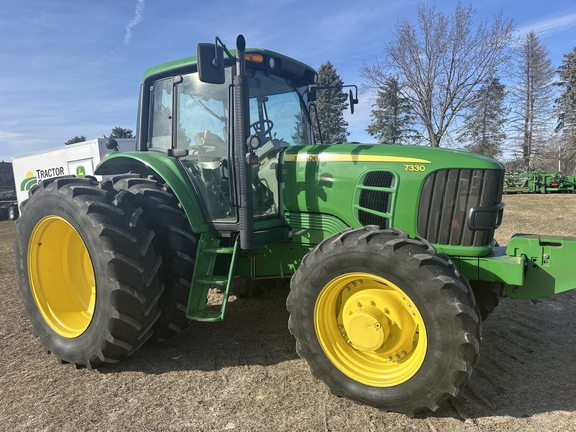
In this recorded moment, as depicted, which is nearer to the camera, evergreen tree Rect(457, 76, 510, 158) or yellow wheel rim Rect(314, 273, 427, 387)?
yellow wheel rim Rect(314, 273, 427, 387)

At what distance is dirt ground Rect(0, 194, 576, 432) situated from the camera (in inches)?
109

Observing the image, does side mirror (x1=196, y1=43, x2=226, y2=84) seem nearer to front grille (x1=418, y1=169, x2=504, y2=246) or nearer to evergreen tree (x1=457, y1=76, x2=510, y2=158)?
front grille (x1=418, y1=169, x2=504, y2=246)

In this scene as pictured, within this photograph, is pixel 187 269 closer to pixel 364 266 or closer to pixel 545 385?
pixel 364 266

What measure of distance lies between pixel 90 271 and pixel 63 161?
36.8 ft

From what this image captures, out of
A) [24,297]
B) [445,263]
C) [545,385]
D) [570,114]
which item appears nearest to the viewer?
[445,263]

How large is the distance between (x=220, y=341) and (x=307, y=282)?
151 cm

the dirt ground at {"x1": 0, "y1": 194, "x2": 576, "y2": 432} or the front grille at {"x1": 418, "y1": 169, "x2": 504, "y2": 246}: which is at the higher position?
the front grille at {"x1": 418, "y1": 169, "x2": 504, "y2": 246}

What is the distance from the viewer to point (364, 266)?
287 cm

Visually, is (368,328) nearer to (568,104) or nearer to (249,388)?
(249,388)

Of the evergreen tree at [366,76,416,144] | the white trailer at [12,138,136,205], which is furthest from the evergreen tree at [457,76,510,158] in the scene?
the white trailer at [12,138,136,205]

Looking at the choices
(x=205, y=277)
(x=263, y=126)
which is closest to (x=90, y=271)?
(x=205, y=277)

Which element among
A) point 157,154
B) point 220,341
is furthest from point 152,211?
point 220,341

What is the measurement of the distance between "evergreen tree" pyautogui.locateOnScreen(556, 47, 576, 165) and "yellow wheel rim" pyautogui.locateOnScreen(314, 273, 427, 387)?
120 ft

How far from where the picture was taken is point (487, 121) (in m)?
27.4
